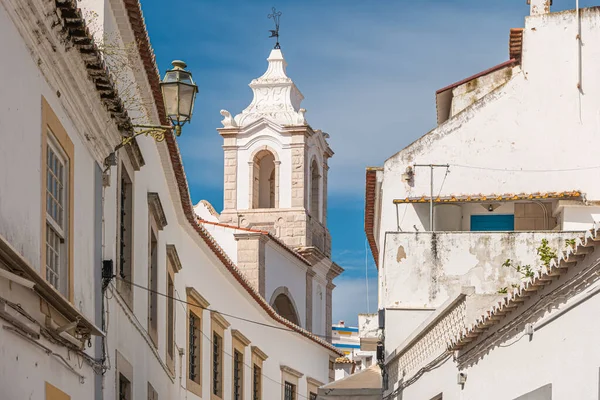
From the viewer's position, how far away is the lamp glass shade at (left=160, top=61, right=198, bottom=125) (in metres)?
12.9

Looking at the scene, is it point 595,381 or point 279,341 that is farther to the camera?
point 279,341

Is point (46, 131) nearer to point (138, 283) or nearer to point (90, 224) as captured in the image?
point (90, 224)

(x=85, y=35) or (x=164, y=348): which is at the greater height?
(x=85, y=35)

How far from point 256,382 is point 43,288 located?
66.8 feet

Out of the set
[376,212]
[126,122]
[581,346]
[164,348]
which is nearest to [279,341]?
[376,212]

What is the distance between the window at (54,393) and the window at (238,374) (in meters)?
16.2

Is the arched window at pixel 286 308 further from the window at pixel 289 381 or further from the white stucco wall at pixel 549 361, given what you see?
the white stucco wall at pixel 549 361

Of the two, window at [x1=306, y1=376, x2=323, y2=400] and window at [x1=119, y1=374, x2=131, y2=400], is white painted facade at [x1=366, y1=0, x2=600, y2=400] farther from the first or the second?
window at [x1=306, y1=376, x2=323, y2=400]

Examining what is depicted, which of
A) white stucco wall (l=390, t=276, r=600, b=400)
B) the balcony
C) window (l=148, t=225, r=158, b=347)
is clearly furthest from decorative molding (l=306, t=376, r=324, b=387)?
white stucco wall (l=390, t=276, r=600, b=400)

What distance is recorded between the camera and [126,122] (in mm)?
12711

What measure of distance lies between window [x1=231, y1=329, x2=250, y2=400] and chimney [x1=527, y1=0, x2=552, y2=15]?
27.0 feet

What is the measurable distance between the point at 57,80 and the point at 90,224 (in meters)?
1.86

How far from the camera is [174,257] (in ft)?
63.5

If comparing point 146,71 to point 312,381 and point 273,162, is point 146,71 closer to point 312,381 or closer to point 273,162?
point 312,381
